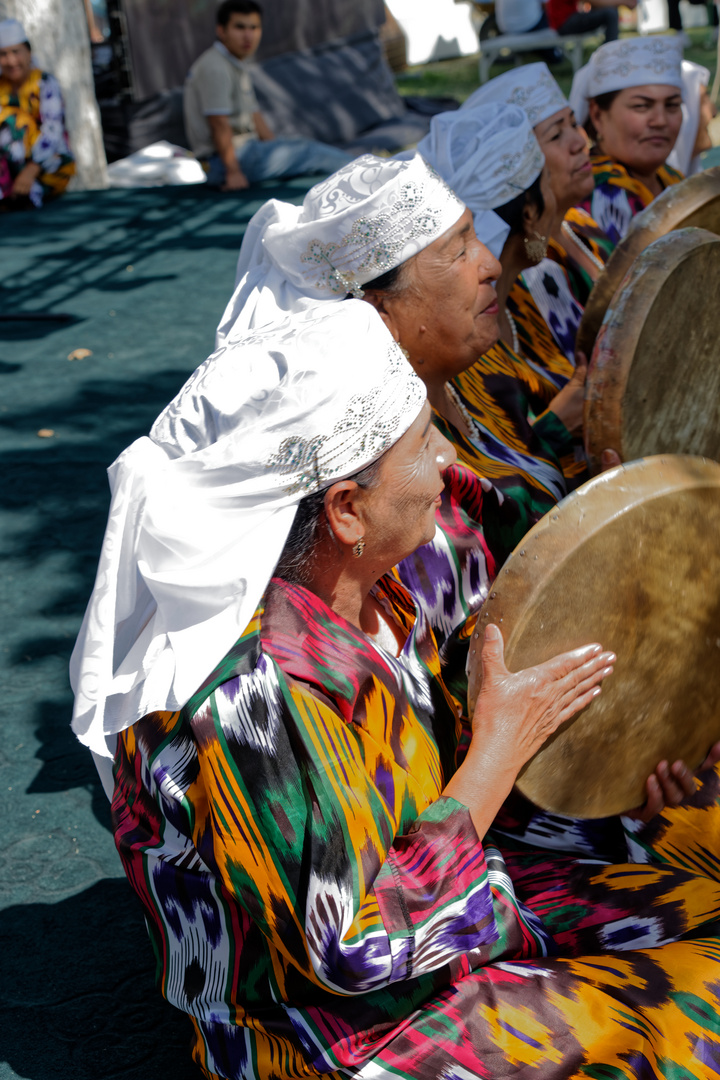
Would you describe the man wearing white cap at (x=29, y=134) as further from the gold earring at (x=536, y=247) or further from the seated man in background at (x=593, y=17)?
the gold earring at (x=536, y=247)

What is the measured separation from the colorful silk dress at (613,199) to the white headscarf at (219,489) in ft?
9.58

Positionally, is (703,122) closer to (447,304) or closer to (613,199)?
(613,199)

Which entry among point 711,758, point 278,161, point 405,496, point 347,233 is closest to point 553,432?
point 347,233

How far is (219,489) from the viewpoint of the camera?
1.43m

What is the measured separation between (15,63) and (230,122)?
79.3 inches

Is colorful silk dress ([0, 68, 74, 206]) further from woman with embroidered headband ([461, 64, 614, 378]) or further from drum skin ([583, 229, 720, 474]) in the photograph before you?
drum skin ([583, 229, 720, 474])

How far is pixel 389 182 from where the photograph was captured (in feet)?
7.48

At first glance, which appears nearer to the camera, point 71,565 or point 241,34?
point 71,565

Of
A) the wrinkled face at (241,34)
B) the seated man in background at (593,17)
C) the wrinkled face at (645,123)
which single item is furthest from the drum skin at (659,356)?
the seated man in background at (593,17)

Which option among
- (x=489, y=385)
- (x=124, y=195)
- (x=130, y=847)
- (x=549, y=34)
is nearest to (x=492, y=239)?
(x=489, y=385)

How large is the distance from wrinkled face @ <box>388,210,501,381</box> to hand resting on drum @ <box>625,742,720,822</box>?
101 cm

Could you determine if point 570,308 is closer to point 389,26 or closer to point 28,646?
point 28,646

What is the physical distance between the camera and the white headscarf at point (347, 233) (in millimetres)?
2270

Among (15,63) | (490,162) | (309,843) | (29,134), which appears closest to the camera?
(309,843)
